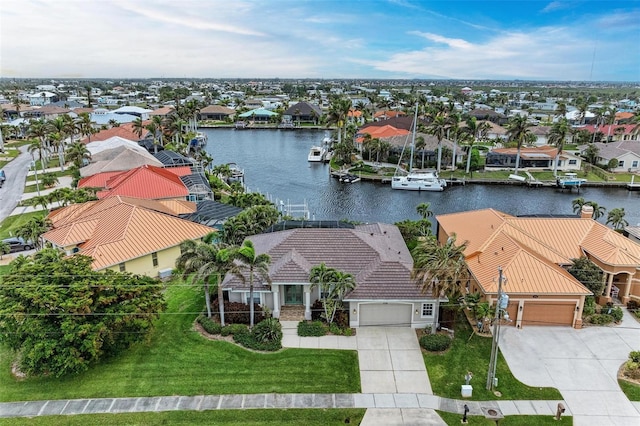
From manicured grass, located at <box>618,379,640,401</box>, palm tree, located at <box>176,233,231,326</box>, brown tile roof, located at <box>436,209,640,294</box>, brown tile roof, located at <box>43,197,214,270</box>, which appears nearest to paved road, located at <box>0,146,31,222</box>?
brown tile roof, located at <box>43,197,214,270</box>

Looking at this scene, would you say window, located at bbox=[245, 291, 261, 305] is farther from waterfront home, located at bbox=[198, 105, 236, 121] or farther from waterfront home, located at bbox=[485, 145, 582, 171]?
waterfront home, located at bbox=[198, 105, 236, 121]

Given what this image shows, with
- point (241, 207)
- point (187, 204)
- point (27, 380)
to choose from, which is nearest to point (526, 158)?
point (241, 207)

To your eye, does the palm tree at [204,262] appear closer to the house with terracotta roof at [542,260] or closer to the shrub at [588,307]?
the house with terracotta roof at [542,260]

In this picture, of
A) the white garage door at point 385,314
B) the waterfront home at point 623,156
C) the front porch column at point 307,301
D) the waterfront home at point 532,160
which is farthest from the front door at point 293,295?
the waterfront home at point 623,156

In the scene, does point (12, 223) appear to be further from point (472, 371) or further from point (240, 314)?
point (472, 371)

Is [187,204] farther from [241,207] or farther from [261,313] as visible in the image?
[261,313]
